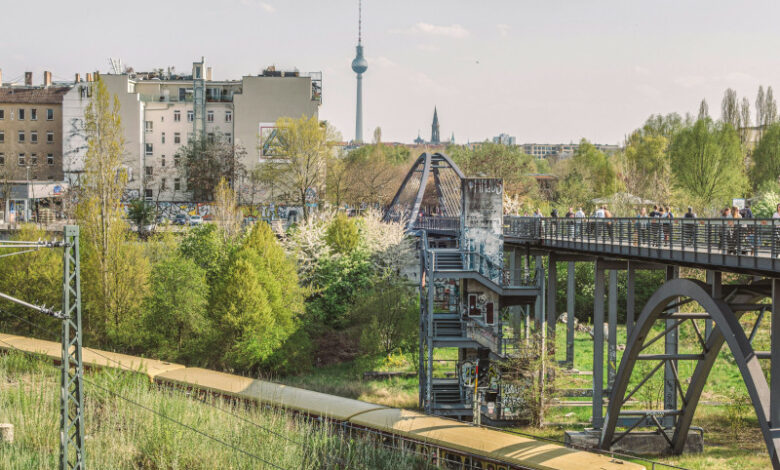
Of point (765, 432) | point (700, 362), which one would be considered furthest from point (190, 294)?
point (765, 432)

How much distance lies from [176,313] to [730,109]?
8409 centimetres

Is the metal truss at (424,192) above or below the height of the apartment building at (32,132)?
below

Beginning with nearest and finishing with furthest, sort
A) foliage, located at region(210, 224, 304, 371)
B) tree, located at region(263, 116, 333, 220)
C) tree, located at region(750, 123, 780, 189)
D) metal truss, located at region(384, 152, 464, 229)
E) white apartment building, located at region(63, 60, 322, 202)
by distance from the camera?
1. foliage, located at region(210, 224, 304, 371)
2. metal truss, located at region(384, 152, 464, 229)
3. tree, located at region(263, 116, 333, 220)
4. white apartment building, located at region(63, 60, 322, 202)
5. tree, located at region(750, 123, 780, 189)

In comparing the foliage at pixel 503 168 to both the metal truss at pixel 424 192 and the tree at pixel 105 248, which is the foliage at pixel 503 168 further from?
the tree at pixel 105 248

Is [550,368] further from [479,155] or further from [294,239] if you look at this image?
[479,155]

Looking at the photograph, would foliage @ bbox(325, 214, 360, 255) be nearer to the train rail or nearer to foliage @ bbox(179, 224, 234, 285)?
foliage @ bbox(179, 224, 234, 285)

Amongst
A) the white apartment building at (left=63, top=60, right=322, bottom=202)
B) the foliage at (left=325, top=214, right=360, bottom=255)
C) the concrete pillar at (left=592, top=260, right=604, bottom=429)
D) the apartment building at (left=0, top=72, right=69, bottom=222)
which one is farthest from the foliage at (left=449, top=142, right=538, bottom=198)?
the concrete pillar at (left=592, top=260, right=604, bottom=429)

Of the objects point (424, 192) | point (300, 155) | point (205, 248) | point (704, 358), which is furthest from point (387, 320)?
point (424, 192)

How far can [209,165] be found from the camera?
83.8 m

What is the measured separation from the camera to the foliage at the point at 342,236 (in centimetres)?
5791

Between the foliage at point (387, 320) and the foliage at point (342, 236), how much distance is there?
7.81 m

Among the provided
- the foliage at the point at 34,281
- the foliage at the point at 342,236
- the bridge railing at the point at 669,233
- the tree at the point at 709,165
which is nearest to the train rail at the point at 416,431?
the bridge railing at the point at 669,233

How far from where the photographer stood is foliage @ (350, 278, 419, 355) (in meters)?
47.1

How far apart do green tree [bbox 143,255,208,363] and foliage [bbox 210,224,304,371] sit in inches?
53.9
